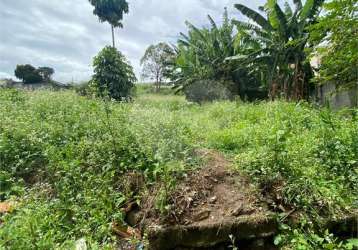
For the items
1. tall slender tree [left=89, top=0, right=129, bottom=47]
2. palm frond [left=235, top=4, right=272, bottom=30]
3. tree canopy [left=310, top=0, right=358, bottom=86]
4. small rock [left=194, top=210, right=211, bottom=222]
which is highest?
tall slender tree [left=89, top=0, right=129, bottom=47]

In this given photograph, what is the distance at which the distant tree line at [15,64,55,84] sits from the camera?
21.3 metres

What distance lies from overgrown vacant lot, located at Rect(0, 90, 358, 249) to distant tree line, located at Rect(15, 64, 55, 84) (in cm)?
1819

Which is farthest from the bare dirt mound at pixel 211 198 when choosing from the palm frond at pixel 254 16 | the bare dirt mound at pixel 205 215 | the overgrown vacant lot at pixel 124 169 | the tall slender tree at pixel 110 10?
the tall slender tree at pixel 110 10

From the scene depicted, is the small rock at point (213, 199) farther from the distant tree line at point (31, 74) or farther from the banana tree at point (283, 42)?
the distant tree line at point (31, 74)

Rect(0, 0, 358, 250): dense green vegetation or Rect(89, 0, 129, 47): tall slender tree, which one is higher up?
Rect(89, 0, 129, 47): tall slender tree

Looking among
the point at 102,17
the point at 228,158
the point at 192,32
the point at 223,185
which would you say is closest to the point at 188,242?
the point at 223,185

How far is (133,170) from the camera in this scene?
3.54 metres

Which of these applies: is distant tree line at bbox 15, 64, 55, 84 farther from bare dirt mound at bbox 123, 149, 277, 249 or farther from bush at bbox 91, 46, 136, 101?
bare dirt mound at bbox 123, 149, 277, 249

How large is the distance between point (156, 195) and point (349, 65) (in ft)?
12.9

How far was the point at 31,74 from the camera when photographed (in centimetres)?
2153

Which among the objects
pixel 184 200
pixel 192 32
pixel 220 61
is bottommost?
pixel 184 200

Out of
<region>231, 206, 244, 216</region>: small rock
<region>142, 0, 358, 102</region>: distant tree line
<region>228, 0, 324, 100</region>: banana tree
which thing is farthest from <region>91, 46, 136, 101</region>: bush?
<region>231, 206, 244, 216</region>: small rock

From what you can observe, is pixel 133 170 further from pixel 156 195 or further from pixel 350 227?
pixel 350 227

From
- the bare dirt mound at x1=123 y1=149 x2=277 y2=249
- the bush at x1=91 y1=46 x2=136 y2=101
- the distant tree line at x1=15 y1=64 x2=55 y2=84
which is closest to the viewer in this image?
the bare dirt mound at x1=123 y1=149 x2=277 y2=249
